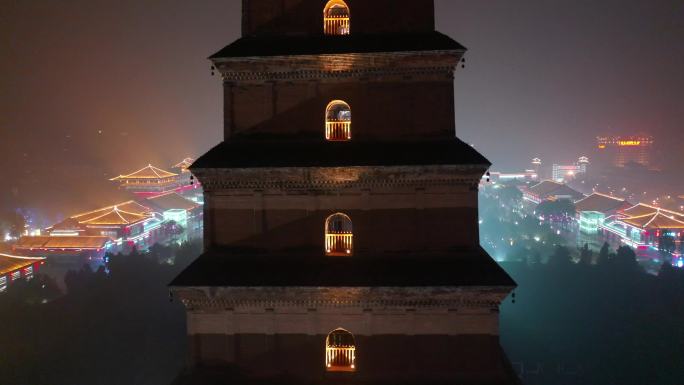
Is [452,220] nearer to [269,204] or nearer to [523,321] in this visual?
[269,204]

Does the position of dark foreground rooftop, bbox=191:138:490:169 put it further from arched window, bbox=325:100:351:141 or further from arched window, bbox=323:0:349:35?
arched window, bbox=323:0:349:35

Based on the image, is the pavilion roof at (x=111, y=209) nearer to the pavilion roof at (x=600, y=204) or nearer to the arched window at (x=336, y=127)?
the arched window at (x=336, y=127)

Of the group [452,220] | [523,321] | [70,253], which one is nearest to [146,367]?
[452,220]

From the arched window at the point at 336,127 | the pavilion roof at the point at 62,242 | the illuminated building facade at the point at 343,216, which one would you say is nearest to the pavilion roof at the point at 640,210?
the illuminated building facade at the point at 343,216

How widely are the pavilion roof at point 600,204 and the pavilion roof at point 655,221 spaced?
667 inches

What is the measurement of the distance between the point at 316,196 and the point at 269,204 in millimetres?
1483

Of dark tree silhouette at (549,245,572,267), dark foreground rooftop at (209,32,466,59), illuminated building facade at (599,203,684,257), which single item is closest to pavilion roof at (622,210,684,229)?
illuminated building facade at (599,203,684,257)

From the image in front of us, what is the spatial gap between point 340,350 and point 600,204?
109m

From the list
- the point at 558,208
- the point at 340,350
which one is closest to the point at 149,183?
the point at 558,208

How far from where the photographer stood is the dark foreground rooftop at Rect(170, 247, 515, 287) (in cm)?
1373

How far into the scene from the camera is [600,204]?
108 metres

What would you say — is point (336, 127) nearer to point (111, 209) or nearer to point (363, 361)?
point (363, 361)

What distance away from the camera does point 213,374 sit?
14.3 m

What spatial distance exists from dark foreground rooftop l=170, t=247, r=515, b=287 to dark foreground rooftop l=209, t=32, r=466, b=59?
6165 millimetres
